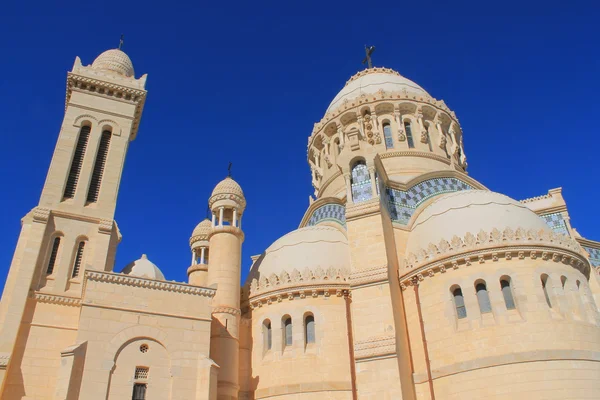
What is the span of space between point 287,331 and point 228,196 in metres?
6.20

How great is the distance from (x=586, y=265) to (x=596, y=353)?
3.57 m

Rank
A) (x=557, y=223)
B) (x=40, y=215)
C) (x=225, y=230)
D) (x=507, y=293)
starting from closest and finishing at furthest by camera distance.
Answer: (x=507, y=293)
(x=40, y=215)
(x=225, y=230)
(x=557, y=223)

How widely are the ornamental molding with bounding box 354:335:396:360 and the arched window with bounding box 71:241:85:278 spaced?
37.9ft

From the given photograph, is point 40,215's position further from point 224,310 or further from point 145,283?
point 224,310

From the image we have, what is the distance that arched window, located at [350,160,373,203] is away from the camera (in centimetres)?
1831

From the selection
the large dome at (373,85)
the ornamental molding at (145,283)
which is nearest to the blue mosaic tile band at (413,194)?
the large dome at (373,85)

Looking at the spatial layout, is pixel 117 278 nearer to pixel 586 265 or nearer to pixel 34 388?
pixel 34 388

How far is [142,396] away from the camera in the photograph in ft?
47.4

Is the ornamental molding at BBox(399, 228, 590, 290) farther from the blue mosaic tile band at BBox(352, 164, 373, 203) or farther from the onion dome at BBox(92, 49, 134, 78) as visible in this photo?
the onion dome at BBox(92, 49, 134, 78)

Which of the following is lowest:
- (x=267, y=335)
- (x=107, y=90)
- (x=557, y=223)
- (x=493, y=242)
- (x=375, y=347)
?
(x=375, y=347)

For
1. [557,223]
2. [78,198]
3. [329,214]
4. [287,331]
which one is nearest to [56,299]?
[78,198]

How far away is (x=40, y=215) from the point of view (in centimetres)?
1909

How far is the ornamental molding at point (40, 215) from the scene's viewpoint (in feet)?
62.3

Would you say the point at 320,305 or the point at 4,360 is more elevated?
the point at 320,305
